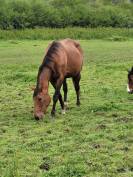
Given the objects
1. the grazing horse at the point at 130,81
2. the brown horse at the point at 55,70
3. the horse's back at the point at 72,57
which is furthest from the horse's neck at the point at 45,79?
the grazing horse at the point at 130,81

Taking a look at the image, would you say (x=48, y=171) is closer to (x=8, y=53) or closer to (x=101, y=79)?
(x=101, y=79)

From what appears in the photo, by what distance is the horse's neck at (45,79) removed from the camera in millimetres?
11530

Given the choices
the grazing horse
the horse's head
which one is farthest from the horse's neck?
the grazing horse

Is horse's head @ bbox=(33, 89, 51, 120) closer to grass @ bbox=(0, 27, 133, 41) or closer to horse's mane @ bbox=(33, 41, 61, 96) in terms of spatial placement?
horse's mane @ bbox=(33, 41, 61, 96)

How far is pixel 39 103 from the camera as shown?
1146 centimetres

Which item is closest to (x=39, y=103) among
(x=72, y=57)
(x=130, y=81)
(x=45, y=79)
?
(x=45, y=79)

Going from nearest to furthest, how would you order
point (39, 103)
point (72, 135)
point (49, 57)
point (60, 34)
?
point (72, 135)
point (39, 103)
point (49, 57)
point (60, 34)

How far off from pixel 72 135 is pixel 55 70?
2577mm

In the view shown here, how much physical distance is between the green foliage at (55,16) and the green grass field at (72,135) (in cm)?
4204

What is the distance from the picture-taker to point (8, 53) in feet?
107

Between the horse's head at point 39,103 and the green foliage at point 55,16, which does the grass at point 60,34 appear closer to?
the green foliage at point 55,16

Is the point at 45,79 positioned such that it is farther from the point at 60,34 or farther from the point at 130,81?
the point at 60,34

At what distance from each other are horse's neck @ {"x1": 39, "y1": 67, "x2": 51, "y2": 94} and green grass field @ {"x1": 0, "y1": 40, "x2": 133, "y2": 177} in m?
0.78

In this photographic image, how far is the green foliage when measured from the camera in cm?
5991
